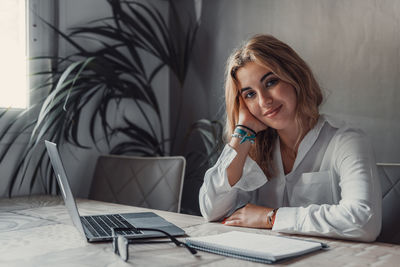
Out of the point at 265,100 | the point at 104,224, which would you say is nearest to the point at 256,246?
the point at 104,224

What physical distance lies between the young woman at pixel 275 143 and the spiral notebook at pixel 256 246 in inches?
12.4

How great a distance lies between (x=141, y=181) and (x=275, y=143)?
0.82 metres

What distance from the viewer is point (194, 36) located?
312 cm

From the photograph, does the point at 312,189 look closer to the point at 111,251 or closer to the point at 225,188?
the point at 225,188

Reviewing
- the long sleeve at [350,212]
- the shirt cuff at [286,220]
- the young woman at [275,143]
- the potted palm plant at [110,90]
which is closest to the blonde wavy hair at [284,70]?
the young woman at [275,143]

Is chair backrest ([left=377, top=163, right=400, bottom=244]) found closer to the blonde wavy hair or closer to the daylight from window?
the blonde wavy hair

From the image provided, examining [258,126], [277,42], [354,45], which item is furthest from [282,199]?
[354,45]

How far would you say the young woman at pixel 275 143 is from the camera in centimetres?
176

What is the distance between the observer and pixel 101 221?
1586 millimetres

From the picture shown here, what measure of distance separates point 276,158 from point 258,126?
0.16 metres

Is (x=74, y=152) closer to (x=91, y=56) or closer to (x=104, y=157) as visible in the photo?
(x=104, y=157)

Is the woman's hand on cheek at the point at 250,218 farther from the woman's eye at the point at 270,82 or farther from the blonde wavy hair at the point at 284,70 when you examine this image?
the woman's eye at the point at 270,82

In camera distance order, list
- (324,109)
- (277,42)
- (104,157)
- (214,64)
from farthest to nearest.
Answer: (214,64) < (104,157) < (324,109) < (277,42)

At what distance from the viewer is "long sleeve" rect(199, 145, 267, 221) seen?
177cm
